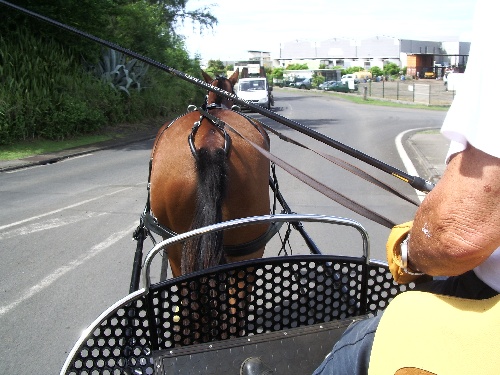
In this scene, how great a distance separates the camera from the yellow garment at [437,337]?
124cm

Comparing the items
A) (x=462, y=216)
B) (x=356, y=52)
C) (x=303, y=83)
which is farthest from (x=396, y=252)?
(x=356, y=52)

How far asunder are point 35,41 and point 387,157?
12.8 meters

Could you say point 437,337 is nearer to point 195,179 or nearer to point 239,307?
point 239,307

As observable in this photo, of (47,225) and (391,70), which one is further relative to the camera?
(391,70)

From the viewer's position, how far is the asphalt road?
15.2 ft

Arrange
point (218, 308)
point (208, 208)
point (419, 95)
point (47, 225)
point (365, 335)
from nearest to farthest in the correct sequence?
point (365, 335)
point (218, 308)
point (208, 208)
point (47, 225)
point (419, 95)

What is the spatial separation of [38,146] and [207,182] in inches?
597

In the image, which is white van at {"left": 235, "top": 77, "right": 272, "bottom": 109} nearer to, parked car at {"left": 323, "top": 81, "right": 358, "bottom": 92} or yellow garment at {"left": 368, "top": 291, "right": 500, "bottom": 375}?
parked car at {"left": 323, "top": 81, "right": 358, "bottom": 92}

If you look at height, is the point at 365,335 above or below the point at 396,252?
below

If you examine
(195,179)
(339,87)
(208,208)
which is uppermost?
(195,179)

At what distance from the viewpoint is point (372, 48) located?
101875mm

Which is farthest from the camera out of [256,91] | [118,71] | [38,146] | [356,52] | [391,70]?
[356,52]

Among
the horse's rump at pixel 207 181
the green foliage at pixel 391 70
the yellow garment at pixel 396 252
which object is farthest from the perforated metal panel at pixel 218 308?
the green foliage at pixel 391 70

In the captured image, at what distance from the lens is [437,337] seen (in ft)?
4.26
